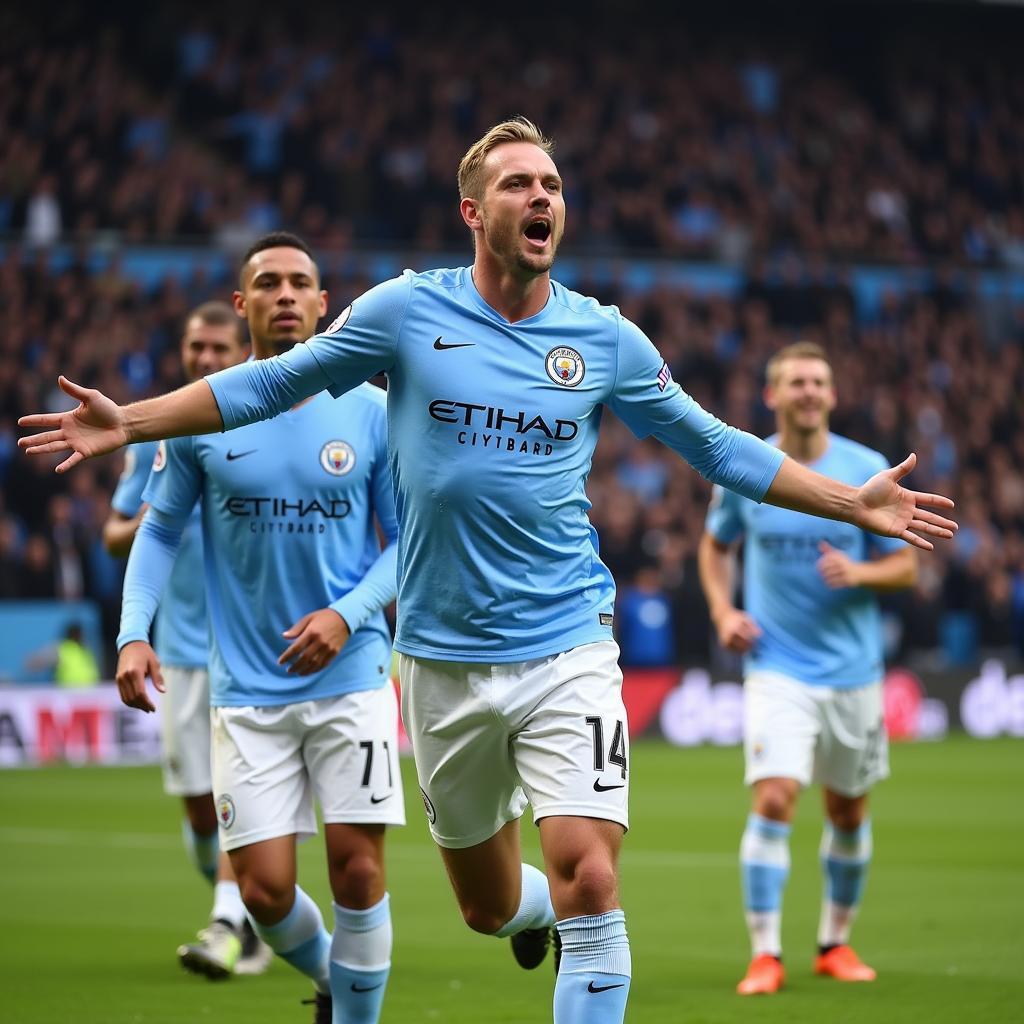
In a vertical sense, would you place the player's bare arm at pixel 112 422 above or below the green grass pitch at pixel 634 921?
above

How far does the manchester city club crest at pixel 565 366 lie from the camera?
17.4 feet

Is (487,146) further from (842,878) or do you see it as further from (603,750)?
(842,878)

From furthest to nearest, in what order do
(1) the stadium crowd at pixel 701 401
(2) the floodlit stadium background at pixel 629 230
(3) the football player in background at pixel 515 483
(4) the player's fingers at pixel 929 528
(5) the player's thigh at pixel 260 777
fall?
1. (2) the floodlit stadium background at pixel 629 230
2. (1) the stadium crowd at pixel 701 401
3. (5) the player's thigh at pixel 260 777
4. (3) the football player in background at pixel 515 483
5. (4) the player's fingers at pixel 929 528

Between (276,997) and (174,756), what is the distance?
4.54 ft

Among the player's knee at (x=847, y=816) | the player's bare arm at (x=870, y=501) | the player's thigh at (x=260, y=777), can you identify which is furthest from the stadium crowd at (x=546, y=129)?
the player's bare arm at (x=870, y=501)

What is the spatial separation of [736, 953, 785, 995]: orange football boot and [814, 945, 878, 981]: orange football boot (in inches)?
12.6

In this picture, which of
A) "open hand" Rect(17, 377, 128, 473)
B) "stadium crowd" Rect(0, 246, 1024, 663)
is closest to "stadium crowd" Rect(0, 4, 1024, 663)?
"stadium crowd" Rect(0, 246, 1024, 663)

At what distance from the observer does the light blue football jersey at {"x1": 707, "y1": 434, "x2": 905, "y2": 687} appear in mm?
8531

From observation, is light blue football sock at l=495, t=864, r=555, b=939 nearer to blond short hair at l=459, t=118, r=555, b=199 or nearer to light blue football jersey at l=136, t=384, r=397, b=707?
light blue football jersey at l=136, t=384, r=397, b=707

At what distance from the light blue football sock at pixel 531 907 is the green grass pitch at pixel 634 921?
950 millimetres

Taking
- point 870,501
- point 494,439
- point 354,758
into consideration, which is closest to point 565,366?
point 494,439

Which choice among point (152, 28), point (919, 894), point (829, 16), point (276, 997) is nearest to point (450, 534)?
point (276, 997)

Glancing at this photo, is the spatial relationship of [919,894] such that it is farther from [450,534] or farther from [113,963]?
[450,534]

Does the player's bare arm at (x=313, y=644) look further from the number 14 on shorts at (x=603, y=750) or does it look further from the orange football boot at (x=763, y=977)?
the orange football boot at (x=763, y=977)
